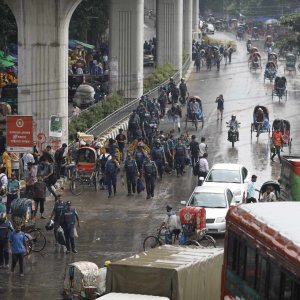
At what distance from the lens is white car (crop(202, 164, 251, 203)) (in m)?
33.7

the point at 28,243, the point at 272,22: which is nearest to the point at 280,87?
the point at 28,243

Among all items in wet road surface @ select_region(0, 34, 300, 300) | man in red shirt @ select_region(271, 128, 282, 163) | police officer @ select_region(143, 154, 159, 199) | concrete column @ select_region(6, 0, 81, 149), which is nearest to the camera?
wet road surface @ select_region(0, 34, 300, 300)

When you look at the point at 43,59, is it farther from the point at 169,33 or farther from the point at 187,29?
the point at 187,29

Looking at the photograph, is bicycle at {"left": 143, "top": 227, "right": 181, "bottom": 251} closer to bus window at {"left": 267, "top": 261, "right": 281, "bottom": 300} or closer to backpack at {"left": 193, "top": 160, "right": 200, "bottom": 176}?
backpack at {"left": 193, "top": 160, "right": 200, "bottom": 176}

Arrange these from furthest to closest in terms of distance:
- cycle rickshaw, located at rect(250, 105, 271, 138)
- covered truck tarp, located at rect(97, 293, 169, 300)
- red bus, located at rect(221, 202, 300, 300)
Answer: cycle rickshaw, located at rect(250, 105, 271, 138), covered truck tarp, located at rect(97, 293, 169, 300), red bus, located at rect(221, 202, 300, 300)

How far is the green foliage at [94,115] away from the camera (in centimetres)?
4372

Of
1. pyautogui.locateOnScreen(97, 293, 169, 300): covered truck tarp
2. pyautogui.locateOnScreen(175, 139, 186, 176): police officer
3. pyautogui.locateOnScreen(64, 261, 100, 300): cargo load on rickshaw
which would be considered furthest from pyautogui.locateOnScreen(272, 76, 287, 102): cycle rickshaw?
pyautogui.locateOnScreen(97, 293, 169, 300): covered truck tarp

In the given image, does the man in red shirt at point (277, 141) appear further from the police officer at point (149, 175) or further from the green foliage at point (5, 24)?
the green foliage at point (5, 24)

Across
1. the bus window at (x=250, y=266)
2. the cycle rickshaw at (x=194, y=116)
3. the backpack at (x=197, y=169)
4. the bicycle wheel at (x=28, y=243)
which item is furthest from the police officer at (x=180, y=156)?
the bus window at (x=250, y=266)

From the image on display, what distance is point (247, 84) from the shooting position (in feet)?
225

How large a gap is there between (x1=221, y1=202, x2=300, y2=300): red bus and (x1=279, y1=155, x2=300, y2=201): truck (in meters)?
11.2

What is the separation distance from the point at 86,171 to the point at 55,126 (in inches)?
158

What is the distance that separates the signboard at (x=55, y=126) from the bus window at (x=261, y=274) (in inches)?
931

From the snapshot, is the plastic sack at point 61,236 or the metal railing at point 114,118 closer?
the plastic sack at point 61,236
